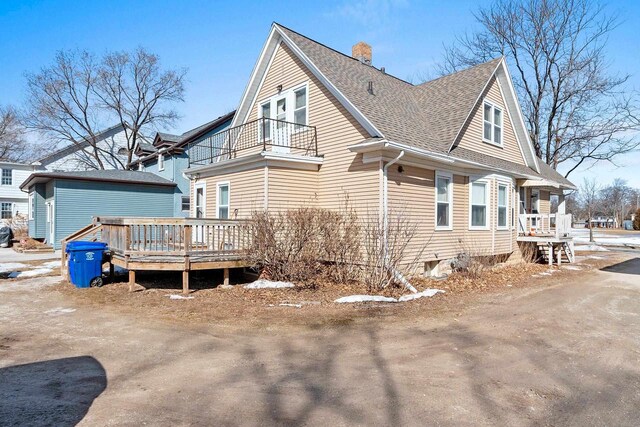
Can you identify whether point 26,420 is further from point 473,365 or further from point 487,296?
point 487,296

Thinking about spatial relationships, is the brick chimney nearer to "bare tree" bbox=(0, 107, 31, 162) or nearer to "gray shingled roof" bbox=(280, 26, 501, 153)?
"gray shingled roof" bbox=(280, 26, 501, 153)

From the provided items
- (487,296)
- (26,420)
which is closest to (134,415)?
(26,420)

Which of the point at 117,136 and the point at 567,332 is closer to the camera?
the point at 567,332

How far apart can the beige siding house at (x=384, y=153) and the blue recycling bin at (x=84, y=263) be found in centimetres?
374

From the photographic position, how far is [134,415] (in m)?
3.47

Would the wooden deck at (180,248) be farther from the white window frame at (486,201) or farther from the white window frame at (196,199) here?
the white window frame at (486,201)

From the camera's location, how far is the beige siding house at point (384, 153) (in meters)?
10.7

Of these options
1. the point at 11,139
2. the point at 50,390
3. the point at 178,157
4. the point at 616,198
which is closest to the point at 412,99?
the point at 50,390

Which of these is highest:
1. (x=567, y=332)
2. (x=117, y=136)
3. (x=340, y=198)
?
(x=117, y=136)

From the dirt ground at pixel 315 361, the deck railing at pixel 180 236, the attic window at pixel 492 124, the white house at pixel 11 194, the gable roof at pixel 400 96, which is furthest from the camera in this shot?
the white house at pixel 11 194

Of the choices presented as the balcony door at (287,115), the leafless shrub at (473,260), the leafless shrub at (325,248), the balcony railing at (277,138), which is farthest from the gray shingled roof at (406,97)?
the leafless shrub at (473,260)

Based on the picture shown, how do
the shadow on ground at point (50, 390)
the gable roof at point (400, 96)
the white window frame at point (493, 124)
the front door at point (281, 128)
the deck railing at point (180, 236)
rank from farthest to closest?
the white window frame at point (493, 124) < the front door at point (281, 128) < the gable roof at point (400, 96) < the deck railing at point (180, 236) < the shadow on ground at point (50, 390)

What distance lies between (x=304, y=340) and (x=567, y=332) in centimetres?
414

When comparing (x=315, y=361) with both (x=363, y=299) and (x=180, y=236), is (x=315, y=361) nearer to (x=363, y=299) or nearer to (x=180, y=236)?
(x=363, y=299)
